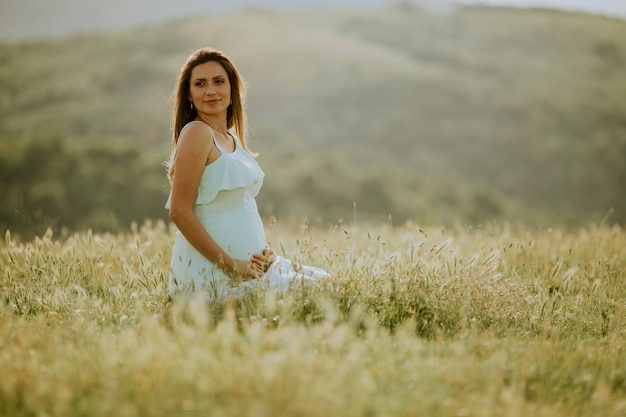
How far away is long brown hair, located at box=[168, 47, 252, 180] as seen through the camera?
5086 mm

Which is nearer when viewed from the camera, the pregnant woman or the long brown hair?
the pregnant woman

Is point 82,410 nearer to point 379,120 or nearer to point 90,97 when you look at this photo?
point 379,120

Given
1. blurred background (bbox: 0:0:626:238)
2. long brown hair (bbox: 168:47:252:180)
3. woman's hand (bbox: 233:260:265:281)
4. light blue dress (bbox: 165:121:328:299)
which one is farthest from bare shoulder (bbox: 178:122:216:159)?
blurred background (bbox: 0:0:626:238)

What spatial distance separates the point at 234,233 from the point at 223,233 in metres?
0.08

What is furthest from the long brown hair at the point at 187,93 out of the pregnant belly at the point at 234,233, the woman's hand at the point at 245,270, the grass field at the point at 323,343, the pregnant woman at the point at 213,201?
the grass field at the point at 323,343

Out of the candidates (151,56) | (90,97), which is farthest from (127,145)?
(151,56)

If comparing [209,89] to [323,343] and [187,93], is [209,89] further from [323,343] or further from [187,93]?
[323,343]

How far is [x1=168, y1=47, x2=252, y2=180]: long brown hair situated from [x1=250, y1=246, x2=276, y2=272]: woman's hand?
39.0 inches

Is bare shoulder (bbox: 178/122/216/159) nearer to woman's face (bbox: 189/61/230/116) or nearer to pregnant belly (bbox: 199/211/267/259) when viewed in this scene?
woman's face (bbox: 189/61/230/116)

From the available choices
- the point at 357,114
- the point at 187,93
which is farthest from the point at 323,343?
the point at 357,114

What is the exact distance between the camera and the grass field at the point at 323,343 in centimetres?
292

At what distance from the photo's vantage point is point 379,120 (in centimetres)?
3150

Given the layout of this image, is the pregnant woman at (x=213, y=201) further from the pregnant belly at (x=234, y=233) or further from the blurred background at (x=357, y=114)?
the blurred background at (x=357, y=114)

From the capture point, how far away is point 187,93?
5.17 meters
